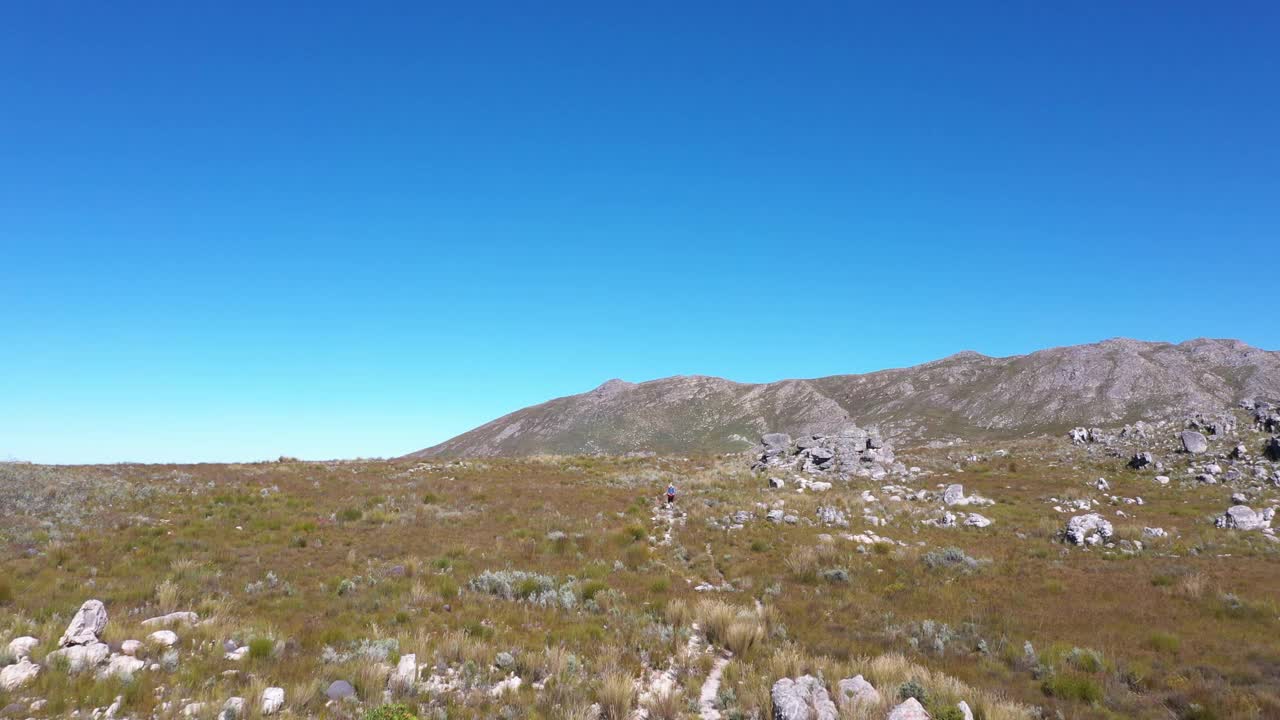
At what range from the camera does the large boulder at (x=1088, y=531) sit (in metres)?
21.2

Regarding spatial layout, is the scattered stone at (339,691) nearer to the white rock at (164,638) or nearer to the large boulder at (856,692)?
the white rock at (164,638)

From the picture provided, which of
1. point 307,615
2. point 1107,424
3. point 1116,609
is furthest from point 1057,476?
point 1107,424

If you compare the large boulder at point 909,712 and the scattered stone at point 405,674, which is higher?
the scattered stone at point 405,674

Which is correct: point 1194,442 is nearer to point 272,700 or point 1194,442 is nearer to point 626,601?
point 626,601

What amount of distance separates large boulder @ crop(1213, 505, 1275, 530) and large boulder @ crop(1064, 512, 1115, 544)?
18.7ft

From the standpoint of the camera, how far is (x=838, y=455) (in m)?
43.1

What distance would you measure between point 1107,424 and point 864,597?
578 ft

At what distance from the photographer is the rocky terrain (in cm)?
893

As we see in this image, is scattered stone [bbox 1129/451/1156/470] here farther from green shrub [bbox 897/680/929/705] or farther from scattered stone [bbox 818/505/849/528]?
green shrub [bbox 897/680/929/705]

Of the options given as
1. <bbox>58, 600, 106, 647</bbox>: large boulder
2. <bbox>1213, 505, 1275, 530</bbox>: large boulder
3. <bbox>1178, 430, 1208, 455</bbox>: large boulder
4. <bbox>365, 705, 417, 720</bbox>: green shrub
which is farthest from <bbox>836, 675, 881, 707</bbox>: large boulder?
<bbox>1178, 430, 1208, 455</bbox>: large boulder

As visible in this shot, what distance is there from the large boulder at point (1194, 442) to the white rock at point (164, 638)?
184 feet

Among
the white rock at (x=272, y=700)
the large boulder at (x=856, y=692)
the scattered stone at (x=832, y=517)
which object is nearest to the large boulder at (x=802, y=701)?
the large boulder at (x=856, y=692)

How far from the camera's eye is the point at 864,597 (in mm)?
15711

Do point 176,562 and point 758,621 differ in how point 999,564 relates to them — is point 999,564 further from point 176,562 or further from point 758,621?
point 176,562
